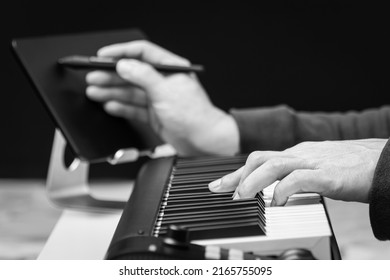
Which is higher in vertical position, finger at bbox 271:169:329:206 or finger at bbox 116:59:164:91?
finger at bbox 116:59:164:91

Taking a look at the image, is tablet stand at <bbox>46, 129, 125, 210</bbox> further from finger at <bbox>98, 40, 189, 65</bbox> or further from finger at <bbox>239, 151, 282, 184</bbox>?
finger at <bbox>239, 151, 282, 184</bbox>

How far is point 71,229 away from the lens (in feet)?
2.91

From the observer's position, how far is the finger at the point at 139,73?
1.06 m

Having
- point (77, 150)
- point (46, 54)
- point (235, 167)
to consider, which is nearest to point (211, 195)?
point (235, 167)

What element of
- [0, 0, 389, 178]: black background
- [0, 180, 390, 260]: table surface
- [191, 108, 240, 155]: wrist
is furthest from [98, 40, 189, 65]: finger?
[0, 0, 389, 178]: black background

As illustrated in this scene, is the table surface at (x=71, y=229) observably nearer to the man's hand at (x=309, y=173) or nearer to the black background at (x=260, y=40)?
the man's hand at (x=309, y=173)

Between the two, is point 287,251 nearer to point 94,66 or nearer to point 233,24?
point 94,66

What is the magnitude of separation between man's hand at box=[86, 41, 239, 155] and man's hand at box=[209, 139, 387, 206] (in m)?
0.36

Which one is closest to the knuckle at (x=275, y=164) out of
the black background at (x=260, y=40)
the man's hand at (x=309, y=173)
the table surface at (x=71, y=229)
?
the man's hand at (x=309, y=173)

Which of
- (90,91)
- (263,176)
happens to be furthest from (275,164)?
(90,91)

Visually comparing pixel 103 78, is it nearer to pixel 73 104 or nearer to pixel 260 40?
pixel 73 104

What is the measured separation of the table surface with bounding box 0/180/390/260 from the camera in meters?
0.82

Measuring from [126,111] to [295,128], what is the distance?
0.88ft
